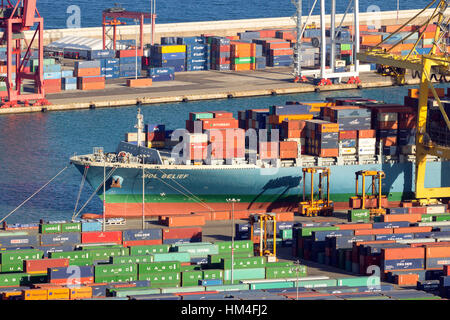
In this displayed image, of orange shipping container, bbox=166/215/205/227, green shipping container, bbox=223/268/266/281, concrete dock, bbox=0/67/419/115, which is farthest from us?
concrete dock, bbox=0/67/419/115

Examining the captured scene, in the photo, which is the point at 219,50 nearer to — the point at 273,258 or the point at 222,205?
the point at 222,205

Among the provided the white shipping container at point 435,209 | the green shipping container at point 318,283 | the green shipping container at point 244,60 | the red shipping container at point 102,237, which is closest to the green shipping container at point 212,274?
the green shipping container at point 318,283

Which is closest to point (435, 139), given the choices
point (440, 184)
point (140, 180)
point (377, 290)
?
point (440, 184)

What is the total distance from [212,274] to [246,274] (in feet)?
5.18

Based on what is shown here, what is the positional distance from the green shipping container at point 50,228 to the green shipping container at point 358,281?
16572mm

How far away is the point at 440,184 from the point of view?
69875 millimetres

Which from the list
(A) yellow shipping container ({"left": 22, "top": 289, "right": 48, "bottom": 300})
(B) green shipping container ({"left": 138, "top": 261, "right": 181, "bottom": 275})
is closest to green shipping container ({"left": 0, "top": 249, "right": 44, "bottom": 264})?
(B) green shipping container ({"left": 138, "top": 261, "right": 181, "bottom": 275})

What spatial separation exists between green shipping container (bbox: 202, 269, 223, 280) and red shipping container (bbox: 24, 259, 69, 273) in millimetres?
5887

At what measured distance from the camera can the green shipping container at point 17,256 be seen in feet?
149

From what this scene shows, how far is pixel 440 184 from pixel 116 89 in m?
49.4

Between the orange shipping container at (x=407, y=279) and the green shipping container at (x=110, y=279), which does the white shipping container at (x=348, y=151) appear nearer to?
the orange shipping container at (x=407, y=279)

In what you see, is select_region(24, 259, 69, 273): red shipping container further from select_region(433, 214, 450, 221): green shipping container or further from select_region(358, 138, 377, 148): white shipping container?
select_region(358, 138, 377, 148): white shipping container

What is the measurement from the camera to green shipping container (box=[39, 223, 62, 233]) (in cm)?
5275

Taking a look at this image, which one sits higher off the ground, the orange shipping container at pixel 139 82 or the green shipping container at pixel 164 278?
the orange shipping container at pixel 139 82
